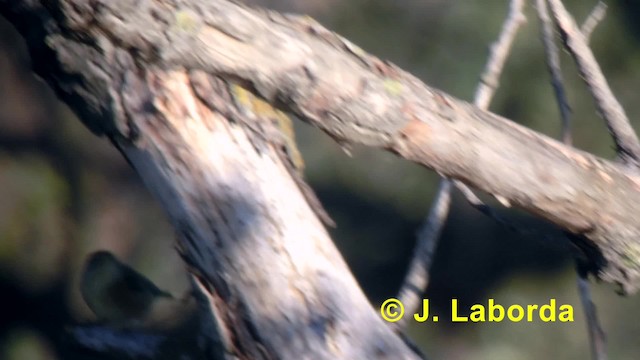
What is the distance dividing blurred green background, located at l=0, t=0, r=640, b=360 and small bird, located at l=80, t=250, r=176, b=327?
191 millimetres

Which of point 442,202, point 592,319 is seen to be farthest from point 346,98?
point 592,319

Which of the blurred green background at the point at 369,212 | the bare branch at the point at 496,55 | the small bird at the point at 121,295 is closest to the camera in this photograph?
the bare branch at the point at 496,55

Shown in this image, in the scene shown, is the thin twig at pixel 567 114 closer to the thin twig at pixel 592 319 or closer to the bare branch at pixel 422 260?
the thin twig at pixel 592 319

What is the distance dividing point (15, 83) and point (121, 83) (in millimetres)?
601

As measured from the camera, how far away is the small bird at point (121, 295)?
1.43 metres

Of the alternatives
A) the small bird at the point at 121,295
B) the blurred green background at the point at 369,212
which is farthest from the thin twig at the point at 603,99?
the small bird at the point at 121,295

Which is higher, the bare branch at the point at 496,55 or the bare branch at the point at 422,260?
the bare branch at the point at 496,55

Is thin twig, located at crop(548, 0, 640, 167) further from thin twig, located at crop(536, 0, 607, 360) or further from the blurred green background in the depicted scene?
the blurred green background

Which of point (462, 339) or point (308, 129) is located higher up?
point (308, 129)

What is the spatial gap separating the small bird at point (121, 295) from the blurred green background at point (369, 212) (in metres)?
0.19

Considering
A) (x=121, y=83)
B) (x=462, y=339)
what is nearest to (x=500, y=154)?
(x=121, y=83)

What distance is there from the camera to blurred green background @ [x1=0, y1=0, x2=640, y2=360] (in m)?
1.65

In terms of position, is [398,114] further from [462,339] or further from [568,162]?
[462,339]

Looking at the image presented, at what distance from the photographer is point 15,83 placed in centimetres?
166
